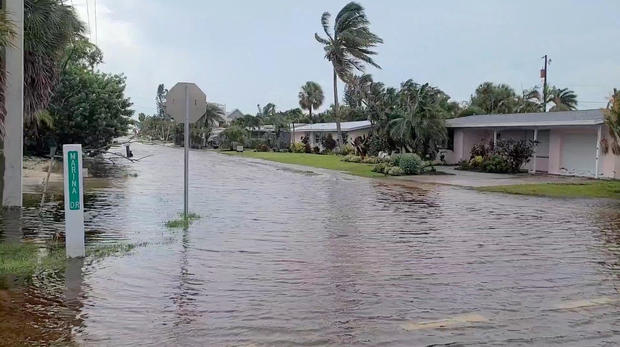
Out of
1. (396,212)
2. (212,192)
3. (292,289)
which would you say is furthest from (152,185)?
(292,289)

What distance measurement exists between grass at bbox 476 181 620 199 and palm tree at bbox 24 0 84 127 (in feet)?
50.6

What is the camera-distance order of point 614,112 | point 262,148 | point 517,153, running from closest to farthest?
point 614,112, point 517,153, point 262,148

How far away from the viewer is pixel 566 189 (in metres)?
22.4

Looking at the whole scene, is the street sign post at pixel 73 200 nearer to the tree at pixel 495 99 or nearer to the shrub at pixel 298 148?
the shrub at pixel 298 148

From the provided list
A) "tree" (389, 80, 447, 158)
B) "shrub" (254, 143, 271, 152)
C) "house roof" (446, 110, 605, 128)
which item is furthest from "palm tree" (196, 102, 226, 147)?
"tree" (389, 80, 447, 158)

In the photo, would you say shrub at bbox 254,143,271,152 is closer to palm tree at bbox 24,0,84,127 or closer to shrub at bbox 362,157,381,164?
shrub at bbox 362,157,381,164

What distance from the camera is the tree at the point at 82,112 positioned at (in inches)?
1309

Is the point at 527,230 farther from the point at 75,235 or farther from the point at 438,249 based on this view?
the point at 75,235

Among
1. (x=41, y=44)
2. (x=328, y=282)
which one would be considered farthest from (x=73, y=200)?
(x=41, y=44)

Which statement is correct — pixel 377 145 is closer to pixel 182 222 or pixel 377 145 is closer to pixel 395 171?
pixel 395 171

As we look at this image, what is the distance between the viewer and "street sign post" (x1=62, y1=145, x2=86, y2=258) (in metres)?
8.43

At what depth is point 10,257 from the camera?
8258 millimetres

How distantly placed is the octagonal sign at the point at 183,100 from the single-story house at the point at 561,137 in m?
19.9

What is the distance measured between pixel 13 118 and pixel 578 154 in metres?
26.1
